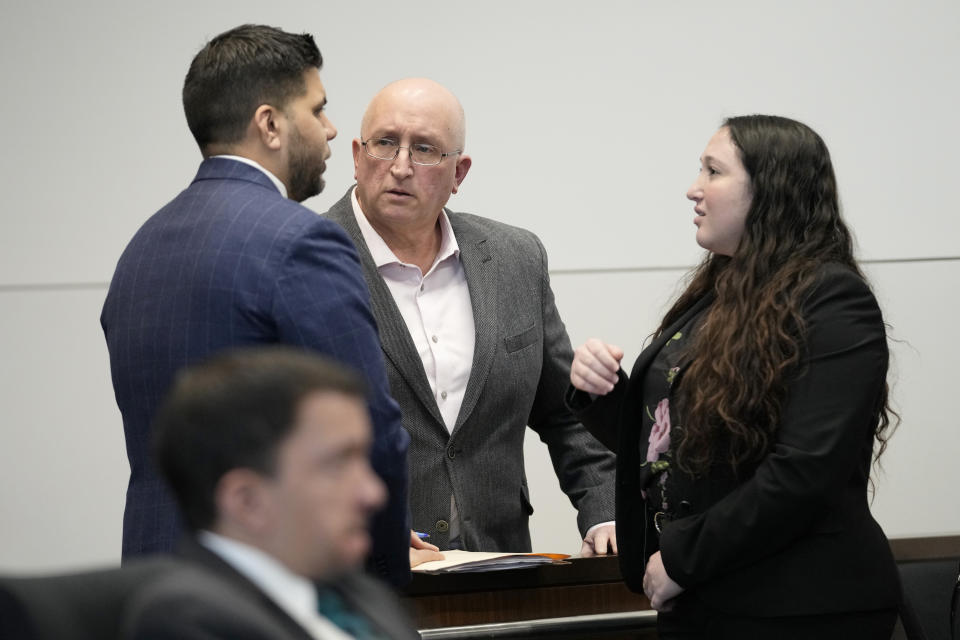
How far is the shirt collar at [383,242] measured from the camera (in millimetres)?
2762

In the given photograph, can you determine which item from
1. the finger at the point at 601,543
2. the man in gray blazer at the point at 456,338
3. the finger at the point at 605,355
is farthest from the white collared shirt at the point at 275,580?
the finger at the point at 601,543

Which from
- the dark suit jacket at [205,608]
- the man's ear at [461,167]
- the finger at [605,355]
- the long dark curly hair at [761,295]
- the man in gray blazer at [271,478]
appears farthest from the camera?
the man's ear at [461,167]

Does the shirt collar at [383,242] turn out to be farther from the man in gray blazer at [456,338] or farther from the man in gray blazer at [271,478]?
the man in gray blazer at [271,478]

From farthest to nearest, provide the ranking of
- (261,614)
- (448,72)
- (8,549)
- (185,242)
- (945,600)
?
(448,72) → (8,549) → (945,600) → (185,242) → (261,614)

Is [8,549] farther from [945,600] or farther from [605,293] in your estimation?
[945,600]

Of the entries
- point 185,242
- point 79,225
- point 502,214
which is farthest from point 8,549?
point 185,242

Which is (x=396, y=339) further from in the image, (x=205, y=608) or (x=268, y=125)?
(x=205, y=608)

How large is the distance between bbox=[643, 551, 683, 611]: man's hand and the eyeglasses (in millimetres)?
1113

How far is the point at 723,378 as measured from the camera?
2111 millimetres

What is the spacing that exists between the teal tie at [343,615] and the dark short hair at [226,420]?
0.44ft

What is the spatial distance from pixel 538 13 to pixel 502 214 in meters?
0.72

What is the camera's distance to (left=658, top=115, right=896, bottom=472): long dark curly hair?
2094 mm

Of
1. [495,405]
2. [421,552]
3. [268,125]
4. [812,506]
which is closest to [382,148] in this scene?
[495,405]

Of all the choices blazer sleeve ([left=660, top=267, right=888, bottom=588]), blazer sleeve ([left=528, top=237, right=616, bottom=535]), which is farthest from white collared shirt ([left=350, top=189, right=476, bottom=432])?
blazer sleeve ([left=660, top=267, right=888, bottom=588])
